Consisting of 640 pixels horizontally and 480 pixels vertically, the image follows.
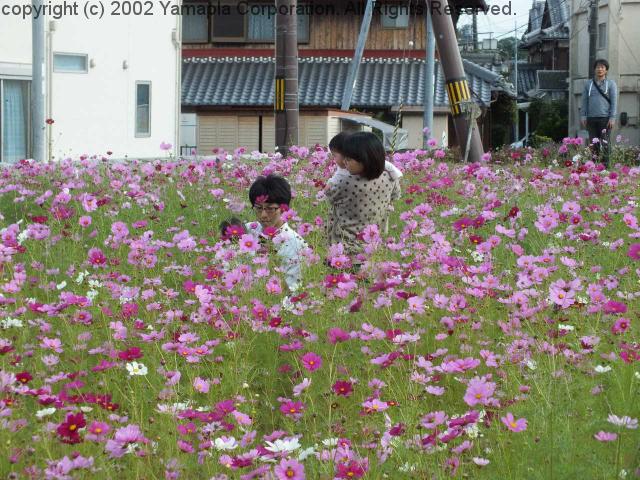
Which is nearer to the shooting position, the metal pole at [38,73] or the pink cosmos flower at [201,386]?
the pink cosmos flower at [201,386]

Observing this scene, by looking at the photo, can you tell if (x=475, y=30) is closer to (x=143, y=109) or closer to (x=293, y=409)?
(x=143, y=109)

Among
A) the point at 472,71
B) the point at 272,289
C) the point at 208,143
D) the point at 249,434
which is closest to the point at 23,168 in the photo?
the point at 272,289

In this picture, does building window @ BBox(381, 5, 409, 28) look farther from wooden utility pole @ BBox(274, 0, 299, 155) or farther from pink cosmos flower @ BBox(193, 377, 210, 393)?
pink cosmos flower @ BBox(193, 377, 210, 393)

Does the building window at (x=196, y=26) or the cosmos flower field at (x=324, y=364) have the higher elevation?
the building window at (x=196, y=26)

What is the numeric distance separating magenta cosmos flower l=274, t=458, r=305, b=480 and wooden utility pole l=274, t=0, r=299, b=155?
1231 cm

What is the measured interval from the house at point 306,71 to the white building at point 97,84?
23.4ft

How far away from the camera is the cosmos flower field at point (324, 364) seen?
3.50 meters

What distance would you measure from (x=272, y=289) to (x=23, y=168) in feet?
19.9

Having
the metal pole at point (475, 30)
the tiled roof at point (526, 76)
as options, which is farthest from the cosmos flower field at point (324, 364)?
the metal pole at point (475, 30)

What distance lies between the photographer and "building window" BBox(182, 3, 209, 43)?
36.0 meters

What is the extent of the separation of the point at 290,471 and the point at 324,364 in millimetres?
1779

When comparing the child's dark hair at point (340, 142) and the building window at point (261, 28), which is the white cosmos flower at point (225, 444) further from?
the building window at point (261, 28)

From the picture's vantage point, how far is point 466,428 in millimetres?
3664

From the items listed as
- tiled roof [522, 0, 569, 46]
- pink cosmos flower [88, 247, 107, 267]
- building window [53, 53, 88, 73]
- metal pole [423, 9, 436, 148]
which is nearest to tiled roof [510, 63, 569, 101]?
tiled roof [522, 0, 569, 46]
